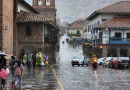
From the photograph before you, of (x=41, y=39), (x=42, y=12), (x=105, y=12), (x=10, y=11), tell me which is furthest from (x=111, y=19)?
(x=42, y=12)

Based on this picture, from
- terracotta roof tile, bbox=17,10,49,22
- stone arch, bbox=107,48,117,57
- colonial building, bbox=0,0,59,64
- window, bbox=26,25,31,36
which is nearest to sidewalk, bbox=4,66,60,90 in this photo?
colonial building, bbox=0,0,59,64

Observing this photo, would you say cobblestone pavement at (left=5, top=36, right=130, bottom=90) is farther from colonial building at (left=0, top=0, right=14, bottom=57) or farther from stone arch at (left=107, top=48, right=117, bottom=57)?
stone arch at (left=107, top=48, right=117, bottom=57)

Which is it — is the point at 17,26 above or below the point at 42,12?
below

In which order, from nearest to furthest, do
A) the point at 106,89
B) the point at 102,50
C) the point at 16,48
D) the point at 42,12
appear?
the point at 106,89 < the point at 16,48 < the point at 102,50 < the point at 42,12

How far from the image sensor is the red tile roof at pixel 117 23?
1884 inches

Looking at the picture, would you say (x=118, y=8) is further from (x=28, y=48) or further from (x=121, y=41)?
(x=28, y=48)

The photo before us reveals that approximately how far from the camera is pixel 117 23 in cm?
4922

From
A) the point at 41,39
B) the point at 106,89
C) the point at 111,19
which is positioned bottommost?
the point at 106,89

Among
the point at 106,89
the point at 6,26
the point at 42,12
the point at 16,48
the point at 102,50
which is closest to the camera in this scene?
the point at 106,89

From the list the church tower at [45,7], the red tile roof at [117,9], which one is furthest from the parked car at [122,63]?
the church tower at [45,7]

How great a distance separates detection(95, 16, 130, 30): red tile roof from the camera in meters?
47.9

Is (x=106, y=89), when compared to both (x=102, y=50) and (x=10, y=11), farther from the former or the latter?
(x=102, y=50)

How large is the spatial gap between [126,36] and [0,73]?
36.7 metres

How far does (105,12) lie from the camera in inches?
2005
